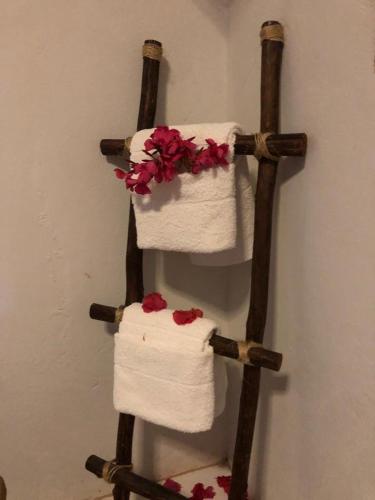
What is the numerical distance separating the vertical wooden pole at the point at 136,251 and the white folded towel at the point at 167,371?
52 millimetres

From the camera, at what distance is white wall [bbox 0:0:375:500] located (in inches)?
23.3

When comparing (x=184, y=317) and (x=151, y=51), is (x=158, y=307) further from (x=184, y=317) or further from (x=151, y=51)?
(x=151, y=51)

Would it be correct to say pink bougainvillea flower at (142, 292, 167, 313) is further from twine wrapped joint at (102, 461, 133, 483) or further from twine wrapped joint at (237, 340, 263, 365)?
twine wrapped joint at (102, 461, 133, 483)

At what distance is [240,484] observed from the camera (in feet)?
2.48

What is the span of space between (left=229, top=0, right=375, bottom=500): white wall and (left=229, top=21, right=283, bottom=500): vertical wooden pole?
0.09ft

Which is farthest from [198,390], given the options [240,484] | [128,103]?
[128,103]

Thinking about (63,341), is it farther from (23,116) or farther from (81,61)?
(81,61)

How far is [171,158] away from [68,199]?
0.88 feet

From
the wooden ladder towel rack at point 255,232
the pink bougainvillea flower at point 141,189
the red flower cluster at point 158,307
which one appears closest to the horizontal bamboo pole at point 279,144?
the wooden ladder towel rack at point 255,232

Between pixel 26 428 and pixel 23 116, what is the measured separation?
623 mm

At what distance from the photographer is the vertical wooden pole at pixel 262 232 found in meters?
0.70

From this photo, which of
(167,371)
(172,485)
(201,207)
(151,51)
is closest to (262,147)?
(201,207)

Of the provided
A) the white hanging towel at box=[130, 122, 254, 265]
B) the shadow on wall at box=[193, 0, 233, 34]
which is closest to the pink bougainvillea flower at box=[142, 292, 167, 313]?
the white hanging towel at box=[130, 122, 254, 265]

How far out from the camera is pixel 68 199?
2.73 ft
